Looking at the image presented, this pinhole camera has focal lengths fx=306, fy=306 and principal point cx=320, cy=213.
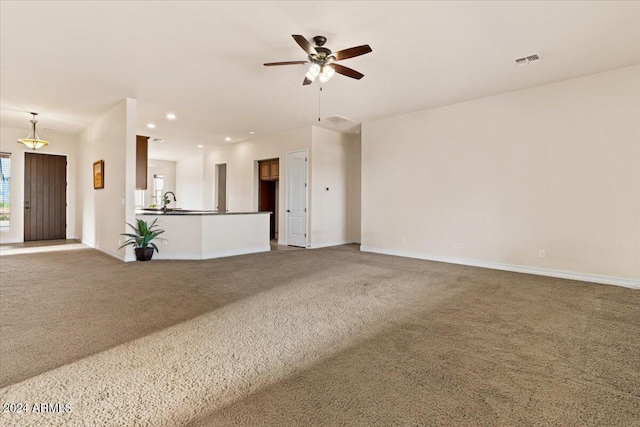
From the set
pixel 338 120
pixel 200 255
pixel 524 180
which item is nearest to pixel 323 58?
pixel 338 120

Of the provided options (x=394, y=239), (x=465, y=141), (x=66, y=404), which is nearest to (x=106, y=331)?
(x=66, y=404)

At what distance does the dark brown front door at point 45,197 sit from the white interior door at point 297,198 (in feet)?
21.3

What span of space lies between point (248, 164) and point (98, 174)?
370 centimetres

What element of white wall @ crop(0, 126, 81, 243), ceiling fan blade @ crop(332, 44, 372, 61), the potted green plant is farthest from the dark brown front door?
ceiling fan blade @ crop(332, 44, 372, 61)

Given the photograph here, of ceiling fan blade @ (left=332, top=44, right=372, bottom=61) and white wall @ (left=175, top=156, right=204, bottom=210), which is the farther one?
white wall @ (left=175, top=156, right=204, bottom=210)

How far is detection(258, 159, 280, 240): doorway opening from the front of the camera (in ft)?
28.4

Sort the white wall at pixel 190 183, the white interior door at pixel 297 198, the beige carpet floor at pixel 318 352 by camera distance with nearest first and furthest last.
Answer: the beige carpet floor at pixel 318 352 → the white interior door at pixel 297 198 → the white wall at pixel 190 183

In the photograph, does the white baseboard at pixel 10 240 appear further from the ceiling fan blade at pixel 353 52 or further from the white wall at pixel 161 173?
the ceiling fan blade at pixel 353 52

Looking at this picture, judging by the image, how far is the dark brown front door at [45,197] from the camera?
26.5 ft

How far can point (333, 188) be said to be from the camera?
26.0 ft

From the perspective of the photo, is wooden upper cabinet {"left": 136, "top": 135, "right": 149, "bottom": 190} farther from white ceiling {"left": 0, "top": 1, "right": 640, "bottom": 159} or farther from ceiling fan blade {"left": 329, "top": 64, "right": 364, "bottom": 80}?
ceiling fan blade {"left": 329, "top": 64, "right": 364, "bottom": 80}

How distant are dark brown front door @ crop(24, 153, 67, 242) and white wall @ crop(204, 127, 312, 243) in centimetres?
394

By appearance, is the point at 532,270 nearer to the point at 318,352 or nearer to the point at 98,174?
the point at 318,352

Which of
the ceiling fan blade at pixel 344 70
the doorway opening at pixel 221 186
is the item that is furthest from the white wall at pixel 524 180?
the doorway opening at pixel 221 186
